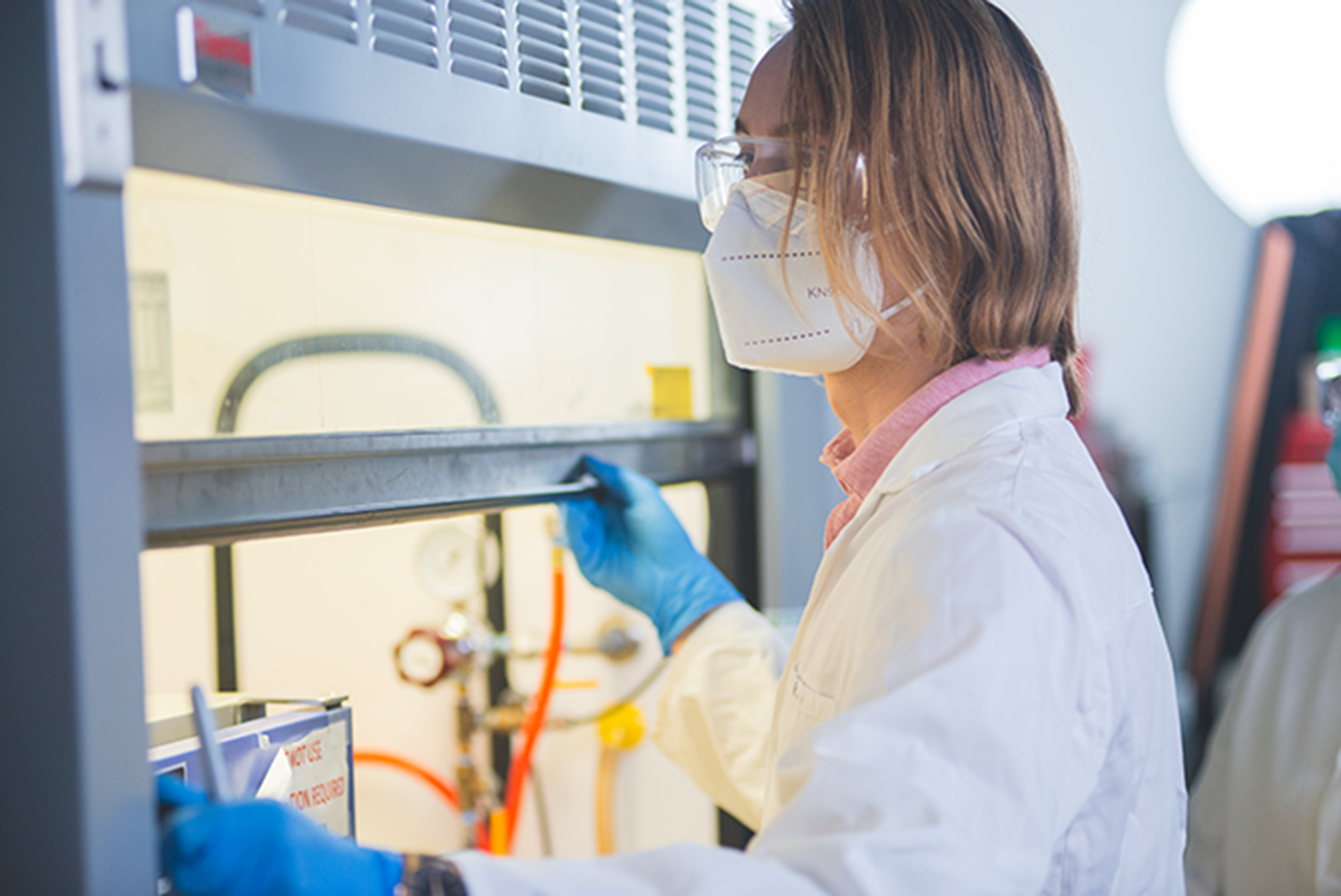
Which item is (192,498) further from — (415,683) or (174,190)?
(415,683)

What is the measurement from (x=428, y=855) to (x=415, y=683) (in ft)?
2.47

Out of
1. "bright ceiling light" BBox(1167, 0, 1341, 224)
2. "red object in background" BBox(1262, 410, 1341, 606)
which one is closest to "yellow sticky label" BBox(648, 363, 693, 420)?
"bright ceiling light" BBox(1167, 0, 1341, 224)

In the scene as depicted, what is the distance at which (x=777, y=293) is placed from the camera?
3.01ft

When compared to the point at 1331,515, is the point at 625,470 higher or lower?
higher

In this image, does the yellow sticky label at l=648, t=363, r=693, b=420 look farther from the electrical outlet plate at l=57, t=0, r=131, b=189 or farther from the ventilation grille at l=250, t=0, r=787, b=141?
the electrical outlet plate at l=57, t=0, r=131, b=189

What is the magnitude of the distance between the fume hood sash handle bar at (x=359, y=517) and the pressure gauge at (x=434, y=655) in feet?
1.19

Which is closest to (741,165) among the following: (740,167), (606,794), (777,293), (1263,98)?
(740,167)

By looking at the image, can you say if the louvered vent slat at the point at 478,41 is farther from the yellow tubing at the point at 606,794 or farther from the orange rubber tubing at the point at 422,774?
the yellow tubing at the point at 606,794

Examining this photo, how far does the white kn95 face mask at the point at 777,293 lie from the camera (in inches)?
35.3

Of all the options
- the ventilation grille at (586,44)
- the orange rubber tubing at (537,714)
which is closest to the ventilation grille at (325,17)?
the ventilation grille at (586,44)

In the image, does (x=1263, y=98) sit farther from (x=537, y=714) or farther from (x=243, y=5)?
(x=243, y=5)

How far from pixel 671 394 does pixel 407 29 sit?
0.65 m

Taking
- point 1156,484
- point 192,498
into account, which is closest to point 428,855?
point 192,498

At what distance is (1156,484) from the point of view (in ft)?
11.1
